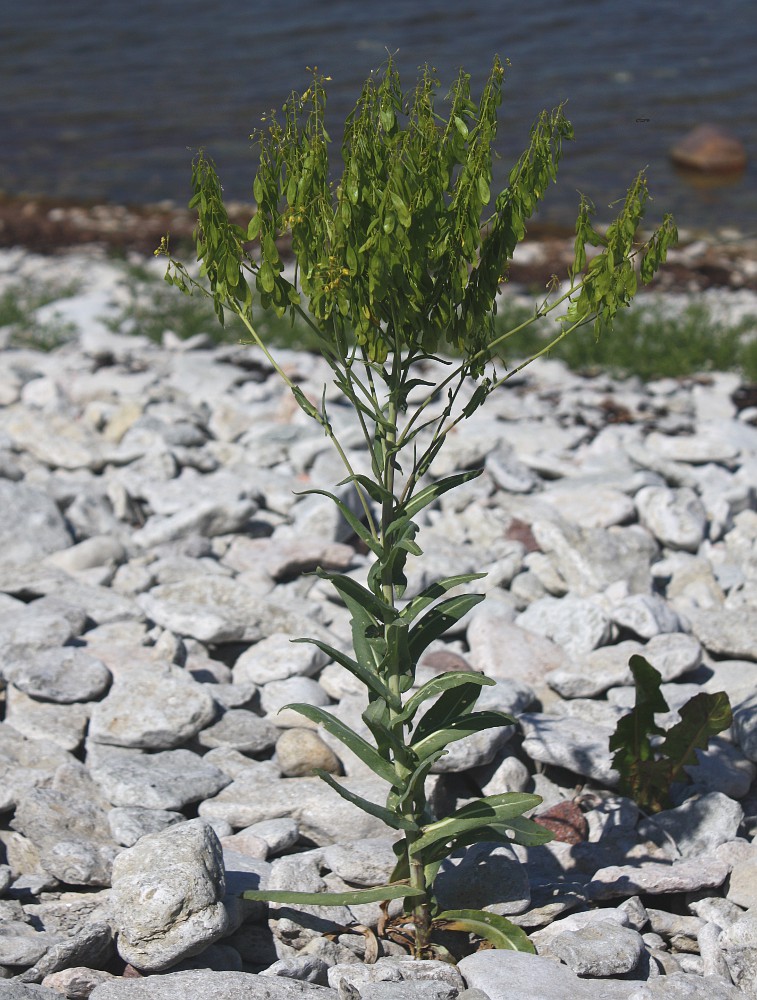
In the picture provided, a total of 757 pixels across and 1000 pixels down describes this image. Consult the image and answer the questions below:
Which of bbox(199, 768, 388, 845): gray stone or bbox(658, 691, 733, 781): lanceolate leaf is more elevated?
bbox(658, 691, 733, 781): lanceolate leaf

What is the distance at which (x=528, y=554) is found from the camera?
16.0 ft

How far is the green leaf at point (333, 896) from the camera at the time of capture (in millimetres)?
2711

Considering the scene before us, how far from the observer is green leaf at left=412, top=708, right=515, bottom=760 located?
2.76 metres

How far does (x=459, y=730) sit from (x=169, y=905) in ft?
2.58

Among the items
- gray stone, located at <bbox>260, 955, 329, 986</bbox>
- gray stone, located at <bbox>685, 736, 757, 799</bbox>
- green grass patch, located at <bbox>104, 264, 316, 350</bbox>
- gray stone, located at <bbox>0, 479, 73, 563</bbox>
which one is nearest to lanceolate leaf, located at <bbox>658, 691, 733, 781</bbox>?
gray stone, located at <bbox>685, 736, 757, 799</bbox>

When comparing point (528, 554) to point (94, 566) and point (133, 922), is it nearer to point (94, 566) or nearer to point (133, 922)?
point (94, 566)

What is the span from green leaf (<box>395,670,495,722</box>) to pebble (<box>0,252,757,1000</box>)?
22.0 inches

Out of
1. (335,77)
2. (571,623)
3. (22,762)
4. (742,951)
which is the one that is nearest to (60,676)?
(22,762)

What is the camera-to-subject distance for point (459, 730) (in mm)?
2771

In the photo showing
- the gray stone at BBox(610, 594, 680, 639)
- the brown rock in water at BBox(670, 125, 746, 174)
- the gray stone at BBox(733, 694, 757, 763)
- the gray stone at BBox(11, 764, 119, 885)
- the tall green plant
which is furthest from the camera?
the brown rock in water at BBox(670, 125, 746, 174)

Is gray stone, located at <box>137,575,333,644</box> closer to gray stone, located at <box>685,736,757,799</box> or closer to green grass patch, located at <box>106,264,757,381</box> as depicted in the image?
gray stone, located at <box>685,736,757,799</box>

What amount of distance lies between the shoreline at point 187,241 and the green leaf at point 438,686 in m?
7.16

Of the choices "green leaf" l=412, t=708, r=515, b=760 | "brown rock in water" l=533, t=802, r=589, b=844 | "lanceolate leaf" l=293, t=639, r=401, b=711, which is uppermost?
"lanceolate leaf" l=293, t=639, r=401, b=711

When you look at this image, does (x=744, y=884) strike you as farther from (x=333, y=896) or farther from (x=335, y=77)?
(x=335, y=77)
